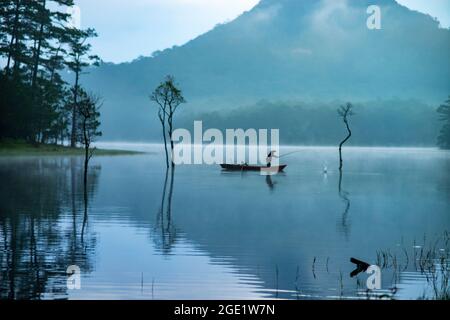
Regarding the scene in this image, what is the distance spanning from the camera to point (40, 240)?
1917 cm

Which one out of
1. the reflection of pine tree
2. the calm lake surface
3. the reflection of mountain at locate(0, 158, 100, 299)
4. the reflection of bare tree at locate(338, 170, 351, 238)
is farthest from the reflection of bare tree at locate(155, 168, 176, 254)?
the reflection of pine tree

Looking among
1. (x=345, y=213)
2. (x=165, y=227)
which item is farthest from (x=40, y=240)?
(x=345, y=213)

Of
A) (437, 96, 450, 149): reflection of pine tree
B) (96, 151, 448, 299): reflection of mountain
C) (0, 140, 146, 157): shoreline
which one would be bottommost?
(96, 151, 448, 299): reflection of mountain

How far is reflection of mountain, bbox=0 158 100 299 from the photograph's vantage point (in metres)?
13.5

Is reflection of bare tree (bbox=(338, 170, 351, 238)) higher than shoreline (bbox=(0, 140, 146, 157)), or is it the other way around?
shoreline (bbox=(0, 140, 146, 157))

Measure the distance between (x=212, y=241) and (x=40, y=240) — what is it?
5.45 m

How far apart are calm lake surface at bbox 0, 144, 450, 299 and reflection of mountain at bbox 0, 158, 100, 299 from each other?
0.11 feet

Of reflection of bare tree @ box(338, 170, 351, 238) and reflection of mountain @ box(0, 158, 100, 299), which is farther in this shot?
reflection of bare tree @ box(338, 170, 351, 238)

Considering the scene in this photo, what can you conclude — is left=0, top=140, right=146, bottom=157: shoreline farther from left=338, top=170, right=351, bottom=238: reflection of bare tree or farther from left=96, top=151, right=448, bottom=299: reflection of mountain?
left=338, top=170, right=351, bottom=238: reflection of bare tree

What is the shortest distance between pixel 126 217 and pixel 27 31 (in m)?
54.5

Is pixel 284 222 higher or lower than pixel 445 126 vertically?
lower

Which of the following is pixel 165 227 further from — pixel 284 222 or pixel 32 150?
pixel 32 150
